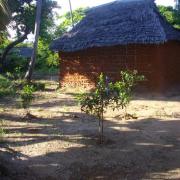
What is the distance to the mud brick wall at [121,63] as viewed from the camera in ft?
54.8

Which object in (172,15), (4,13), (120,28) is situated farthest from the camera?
(172,15)

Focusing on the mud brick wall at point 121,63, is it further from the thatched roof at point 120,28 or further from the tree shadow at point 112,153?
the tree shadow at point 112,153

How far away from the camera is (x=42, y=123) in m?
11.3

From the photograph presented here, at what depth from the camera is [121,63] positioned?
57.7 feet

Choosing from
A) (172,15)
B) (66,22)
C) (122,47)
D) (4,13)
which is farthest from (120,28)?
(66,22)

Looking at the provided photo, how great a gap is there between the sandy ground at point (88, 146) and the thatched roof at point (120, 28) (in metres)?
3.83

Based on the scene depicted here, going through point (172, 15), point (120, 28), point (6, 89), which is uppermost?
point (172, 15)

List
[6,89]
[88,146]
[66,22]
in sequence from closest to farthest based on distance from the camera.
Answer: [88,146] → [6,89] → [66,22]

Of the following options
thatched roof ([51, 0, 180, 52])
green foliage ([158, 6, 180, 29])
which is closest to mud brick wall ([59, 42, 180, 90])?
thatched roof ([51, 0, 180, 52])

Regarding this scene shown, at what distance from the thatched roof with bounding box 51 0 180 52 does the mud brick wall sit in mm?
614

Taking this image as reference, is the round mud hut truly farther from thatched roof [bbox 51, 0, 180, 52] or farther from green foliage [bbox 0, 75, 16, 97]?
green foliage [bbox 0, 75, 16, 97]

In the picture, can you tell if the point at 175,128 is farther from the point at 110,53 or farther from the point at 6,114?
the point at 110,53

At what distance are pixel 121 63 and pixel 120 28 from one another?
1508 mm

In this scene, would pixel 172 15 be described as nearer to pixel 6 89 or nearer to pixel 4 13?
pixel 6 89
